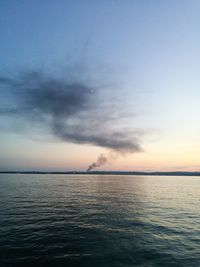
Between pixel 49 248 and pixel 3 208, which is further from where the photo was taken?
pixel 3 208

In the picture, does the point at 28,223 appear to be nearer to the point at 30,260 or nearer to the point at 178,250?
the point at 30,260

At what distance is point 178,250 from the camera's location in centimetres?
2244

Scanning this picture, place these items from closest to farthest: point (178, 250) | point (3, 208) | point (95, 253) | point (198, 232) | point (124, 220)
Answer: point (95, 253)
point (178, 250)
point (198, 232)
point (124, 220)
point (3, 208)

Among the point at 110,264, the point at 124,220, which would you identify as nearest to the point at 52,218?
the point at 124,220

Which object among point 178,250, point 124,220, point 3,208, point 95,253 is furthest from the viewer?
point 3,208

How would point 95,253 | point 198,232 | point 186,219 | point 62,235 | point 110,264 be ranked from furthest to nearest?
point 186,219, point 198,232, point 62,235, point 95,253, point 110,264

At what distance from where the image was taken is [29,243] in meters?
22.9

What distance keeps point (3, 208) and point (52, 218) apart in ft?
43.8

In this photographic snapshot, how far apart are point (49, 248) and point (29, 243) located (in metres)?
2.92

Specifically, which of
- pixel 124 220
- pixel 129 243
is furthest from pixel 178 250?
pixel 124 220

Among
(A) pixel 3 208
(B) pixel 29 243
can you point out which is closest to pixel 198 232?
(B) pixel 29 243

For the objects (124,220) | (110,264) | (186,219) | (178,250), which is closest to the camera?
(110,264)

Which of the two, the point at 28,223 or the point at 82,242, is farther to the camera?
the point at 28,223

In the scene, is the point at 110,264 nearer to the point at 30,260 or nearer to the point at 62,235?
the point at 30,260
